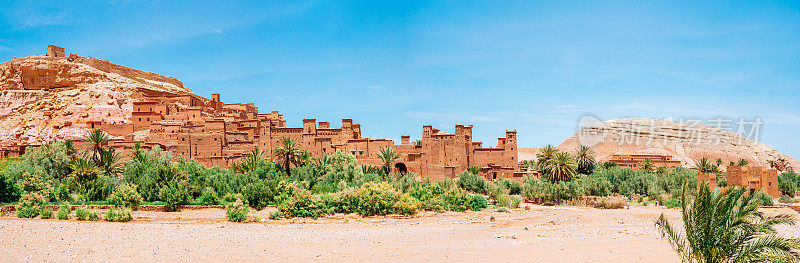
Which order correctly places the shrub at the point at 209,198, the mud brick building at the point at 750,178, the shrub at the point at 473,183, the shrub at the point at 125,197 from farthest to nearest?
1. the shrub at the point at 473,183
2. the mud brick building at the point at 750,178
3. the shrub at the point at 209,198
4. the shrub at the point at 125,197

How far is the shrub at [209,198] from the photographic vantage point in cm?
2498

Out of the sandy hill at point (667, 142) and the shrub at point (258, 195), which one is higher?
the sandy hill at point (667, 142)

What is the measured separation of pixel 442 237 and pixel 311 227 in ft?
16.7

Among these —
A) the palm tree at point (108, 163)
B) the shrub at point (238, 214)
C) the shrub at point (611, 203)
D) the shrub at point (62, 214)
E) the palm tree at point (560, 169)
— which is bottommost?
the shrub at point (611, 203)

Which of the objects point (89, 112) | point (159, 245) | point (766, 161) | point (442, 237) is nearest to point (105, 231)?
point (159, 245)

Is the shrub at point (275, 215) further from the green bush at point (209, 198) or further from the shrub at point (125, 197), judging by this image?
the shrub at point (125, 197)

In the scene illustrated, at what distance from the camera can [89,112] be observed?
46281 mm

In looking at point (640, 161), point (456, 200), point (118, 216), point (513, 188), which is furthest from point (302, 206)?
point (640, 161)

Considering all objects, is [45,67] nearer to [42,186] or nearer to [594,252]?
[42,186]

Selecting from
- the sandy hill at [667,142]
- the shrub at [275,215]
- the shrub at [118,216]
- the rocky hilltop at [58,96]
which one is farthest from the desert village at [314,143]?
the sandy hill at [667,142]

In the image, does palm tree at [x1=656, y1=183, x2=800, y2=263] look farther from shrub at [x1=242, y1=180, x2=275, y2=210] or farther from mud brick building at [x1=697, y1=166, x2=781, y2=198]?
mud brick building at [x1=697, y1=166, x2=781, y2=198]

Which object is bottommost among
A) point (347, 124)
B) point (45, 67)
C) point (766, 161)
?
point (766, 161)

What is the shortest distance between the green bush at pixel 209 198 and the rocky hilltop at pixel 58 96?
22902mm

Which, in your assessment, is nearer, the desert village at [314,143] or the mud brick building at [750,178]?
the mud brick building at [750,178]
